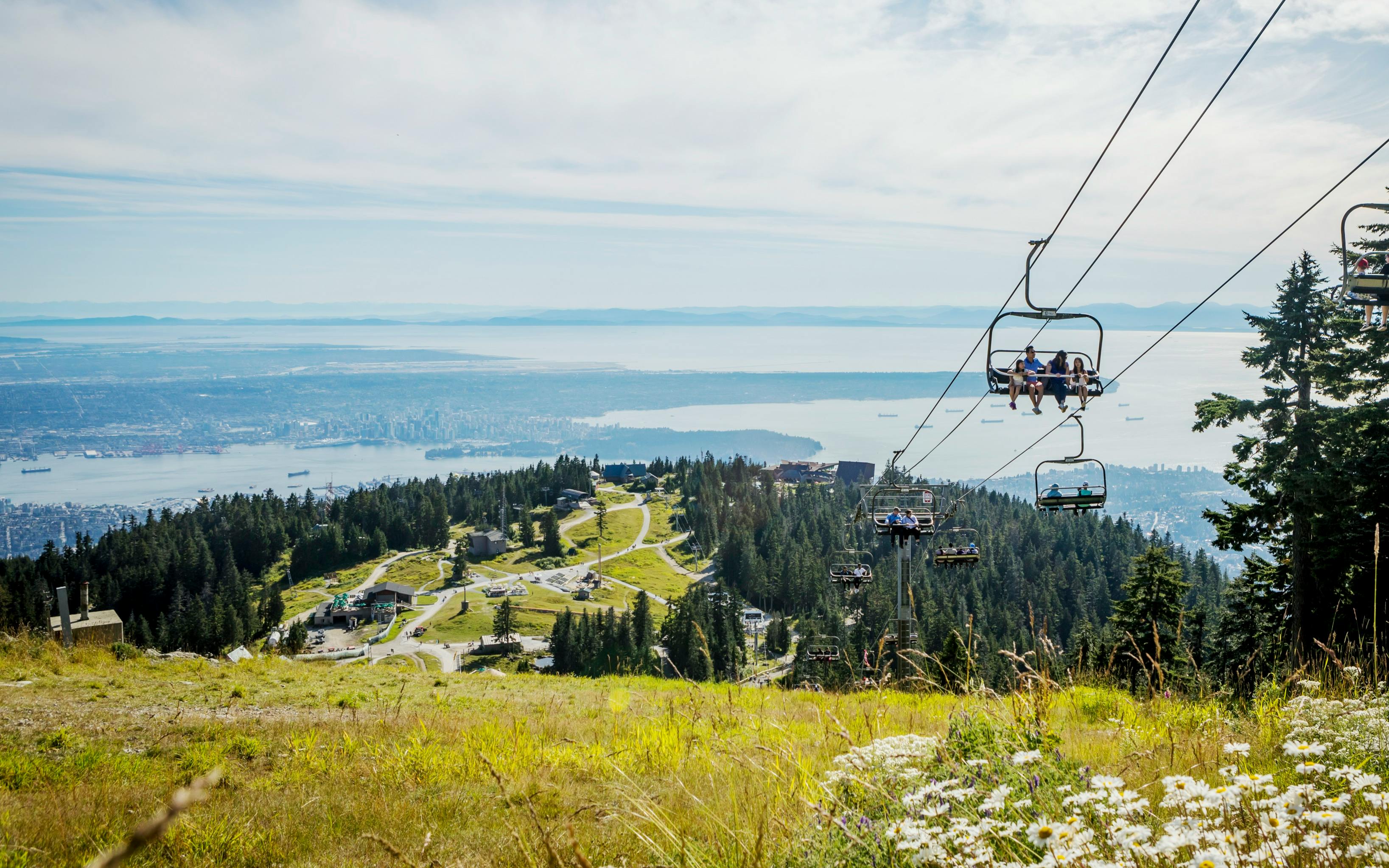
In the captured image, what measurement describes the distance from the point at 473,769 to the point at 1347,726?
15.3 ft

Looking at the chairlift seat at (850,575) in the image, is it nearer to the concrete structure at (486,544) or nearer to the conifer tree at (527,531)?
the concrete structure at (486,544)

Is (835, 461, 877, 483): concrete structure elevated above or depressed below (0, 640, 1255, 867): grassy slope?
below

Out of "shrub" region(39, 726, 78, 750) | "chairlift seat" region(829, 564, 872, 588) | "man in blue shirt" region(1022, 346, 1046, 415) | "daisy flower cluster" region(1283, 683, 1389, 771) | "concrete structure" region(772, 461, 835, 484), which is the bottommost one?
"concrete structure" region(772, 461, 835, 484)

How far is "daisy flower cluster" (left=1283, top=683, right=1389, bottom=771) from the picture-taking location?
3.26m

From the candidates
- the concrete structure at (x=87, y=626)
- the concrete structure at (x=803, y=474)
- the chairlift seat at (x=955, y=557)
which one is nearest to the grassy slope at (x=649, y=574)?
the concrete structure at (x=803, y=474)

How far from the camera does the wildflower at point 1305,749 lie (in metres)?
2.81

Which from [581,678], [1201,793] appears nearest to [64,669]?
[581,678]

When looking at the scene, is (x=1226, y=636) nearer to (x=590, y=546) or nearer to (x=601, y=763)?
(x=601, y=763)

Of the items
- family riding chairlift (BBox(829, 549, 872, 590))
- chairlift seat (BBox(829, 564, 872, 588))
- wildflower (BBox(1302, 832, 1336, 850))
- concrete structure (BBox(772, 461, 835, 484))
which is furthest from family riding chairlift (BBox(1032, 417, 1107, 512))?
concrete structure (BBox(772, 461, 835, 484))

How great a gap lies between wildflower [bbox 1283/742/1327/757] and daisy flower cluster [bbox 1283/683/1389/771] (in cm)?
5

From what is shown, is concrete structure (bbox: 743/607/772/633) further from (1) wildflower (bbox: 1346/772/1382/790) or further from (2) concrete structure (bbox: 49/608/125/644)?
(1) wildflower (bbox: 1346/772/1382/790)

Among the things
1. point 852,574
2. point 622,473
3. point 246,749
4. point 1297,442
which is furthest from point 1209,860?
point 622,473

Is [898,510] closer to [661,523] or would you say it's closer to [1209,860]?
[1209,860]

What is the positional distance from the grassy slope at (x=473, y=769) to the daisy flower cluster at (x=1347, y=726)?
26 centimetres
